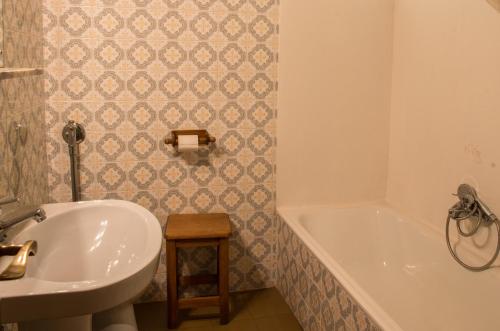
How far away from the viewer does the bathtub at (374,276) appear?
69.5 inches

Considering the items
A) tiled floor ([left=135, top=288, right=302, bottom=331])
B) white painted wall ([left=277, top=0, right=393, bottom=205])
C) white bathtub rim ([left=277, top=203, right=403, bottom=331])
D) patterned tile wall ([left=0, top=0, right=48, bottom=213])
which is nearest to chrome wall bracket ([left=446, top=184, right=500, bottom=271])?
white bathtub rim ([left=277, top=203, right=403, bottom=331])

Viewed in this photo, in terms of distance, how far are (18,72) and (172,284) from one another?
1190 millimetres

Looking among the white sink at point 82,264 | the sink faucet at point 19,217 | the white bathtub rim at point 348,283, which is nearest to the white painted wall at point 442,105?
the white bathtub rim at point 348,283

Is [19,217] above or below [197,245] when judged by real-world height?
above

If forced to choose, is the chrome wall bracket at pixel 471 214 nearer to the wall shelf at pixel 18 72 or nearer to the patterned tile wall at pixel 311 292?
the patterned tile wall at pixel 311 292

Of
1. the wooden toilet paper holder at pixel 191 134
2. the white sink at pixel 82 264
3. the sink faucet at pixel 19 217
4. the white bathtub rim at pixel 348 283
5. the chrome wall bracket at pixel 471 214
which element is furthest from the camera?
the wooden toilet paper holder at pixel 191 134

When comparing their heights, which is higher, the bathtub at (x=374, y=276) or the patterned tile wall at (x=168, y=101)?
the patterned tile wall at (x=168, y=101)

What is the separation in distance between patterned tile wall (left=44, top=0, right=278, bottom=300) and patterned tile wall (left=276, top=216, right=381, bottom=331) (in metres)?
0.24

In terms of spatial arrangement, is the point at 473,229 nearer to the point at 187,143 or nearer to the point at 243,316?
the point at 243,316

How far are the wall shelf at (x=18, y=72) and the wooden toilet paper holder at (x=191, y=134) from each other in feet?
2.21

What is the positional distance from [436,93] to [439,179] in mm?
421

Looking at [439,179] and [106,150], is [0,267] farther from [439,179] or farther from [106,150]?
[439,179]

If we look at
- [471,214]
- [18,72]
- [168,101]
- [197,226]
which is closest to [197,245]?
[197,226]

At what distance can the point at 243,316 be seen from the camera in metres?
2.39
